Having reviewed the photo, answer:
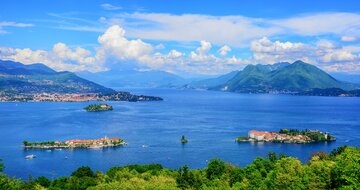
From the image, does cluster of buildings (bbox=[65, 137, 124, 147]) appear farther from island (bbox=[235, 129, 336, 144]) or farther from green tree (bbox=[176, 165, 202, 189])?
green tree (bbox=[176, 165, 202, 189])

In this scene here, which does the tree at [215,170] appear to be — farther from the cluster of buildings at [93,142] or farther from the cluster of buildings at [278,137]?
the cluster of buildings at [278,137]

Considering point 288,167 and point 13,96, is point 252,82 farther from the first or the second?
point 288,167

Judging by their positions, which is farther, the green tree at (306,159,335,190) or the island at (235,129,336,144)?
the island at (235,129,336,144)

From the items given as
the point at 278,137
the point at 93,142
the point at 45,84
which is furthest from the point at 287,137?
the point at 45,84

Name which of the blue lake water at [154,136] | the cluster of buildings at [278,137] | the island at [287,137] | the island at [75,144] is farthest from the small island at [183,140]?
the cluster of buildings at [278,137]

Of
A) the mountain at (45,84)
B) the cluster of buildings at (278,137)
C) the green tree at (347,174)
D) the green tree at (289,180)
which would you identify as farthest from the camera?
the mountain at (45,84)

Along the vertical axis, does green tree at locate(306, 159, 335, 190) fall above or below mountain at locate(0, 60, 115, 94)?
below

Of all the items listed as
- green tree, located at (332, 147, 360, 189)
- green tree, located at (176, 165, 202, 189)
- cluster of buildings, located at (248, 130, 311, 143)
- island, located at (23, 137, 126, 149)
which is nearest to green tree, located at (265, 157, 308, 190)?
green tree, located at (332, 147, 360, 189)

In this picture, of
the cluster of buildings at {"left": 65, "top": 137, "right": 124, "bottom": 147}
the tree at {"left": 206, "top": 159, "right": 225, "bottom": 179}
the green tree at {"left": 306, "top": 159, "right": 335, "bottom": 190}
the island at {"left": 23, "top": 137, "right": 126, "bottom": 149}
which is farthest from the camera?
the cluster of buildings at {"left": 65, "top": 137, "right": 124, "bottom": 147}

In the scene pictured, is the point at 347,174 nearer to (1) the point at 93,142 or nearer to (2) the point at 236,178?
(2) the point at 236,178

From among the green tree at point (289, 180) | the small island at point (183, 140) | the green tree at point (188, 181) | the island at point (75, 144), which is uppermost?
the green tree at point (289, 180)
